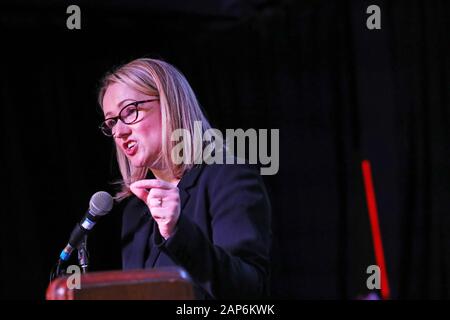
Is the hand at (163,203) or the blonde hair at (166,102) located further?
the blonde hair at (166,102)

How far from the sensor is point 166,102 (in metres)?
2.00

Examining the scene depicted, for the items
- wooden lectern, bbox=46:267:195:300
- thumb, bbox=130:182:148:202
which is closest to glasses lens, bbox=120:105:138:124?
thumb, bbox=130:182:148:202

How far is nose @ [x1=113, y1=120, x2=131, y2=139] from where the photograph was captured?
6.79ft

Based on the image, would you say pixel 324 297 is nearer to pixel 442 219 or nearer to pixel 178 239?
pixel 442 219

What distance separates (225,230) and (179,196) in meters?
0.18

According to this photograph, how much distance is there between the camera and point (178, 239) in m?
1.38

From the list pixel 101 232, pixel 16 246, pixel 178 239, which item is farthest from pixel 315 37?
pixel 178 239

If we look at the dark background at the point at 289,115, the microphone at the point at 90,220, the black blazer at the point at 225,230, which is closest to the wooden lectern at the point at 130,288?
the black blazer at the point at 225,230

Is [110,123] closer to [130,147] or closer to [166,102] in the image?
[130,147]

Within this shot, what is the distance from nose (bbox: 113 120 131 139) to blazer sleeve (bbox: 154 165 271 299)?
1.17ft

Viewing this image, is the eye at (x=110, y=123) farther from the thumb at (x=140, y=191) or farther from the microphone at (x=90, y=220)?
the thumb at (x=140, y=191)

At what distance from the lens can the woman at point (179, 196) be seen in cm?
141

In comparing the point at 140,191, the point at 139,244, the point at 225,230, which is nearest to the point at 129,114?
the point at 139,244

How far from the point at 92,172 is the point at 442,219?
146 cm
